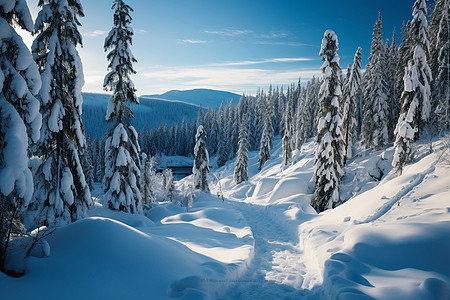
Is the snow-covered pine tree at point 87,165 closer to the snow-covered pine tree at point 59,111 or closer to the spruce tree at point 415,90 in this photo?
the snow-covered pine tree at point 59,111

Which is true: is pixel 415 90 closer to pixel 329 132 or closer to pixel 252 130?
pixel 329 132

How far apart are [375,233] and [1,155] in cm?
958

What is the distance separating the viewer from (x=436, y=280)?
4641 millimetres

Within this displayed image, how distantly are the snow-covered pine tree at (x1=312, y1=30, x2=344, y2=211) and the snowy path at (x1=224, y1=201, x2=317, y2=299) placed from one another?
357 inches

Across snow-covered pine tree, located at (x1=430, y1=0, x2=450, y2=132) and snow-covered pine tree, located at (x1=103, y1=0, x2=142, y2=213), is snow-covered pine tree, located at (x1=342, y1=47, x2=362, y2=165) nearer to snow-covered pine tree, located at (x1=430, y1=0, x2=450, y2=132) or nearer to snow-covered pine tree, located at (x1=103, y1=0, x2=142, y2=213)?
snow-covered pine tree, located at (x1=430, y1=0, x2=450, y2=132)

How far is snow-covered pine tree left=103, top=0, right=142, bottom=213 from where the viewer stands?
1395 cm

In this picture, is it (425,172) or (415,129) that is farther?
(415,129)

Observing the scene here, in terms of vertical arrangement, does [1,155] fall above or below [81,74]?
below

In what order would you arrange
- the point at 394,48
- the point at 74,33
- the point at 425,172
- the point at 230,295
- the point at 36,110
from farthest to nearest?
the point at 394,48, the point at 425,172, the point at 74,33, the point at 230,295, the point at 36,110

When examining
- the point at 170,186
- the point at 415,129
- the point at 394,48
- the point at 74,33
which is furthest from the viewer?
the point at 394,48

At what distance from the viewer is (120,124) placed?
14.1m

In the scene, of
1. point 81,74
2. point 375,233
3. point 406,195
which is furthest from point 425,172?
point 81,74

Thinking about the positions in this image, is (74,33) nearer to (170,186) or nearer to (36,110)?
(36,110)

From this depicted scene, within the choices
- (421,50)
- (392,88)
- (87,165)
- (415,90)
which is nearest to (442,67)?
(421,50)
